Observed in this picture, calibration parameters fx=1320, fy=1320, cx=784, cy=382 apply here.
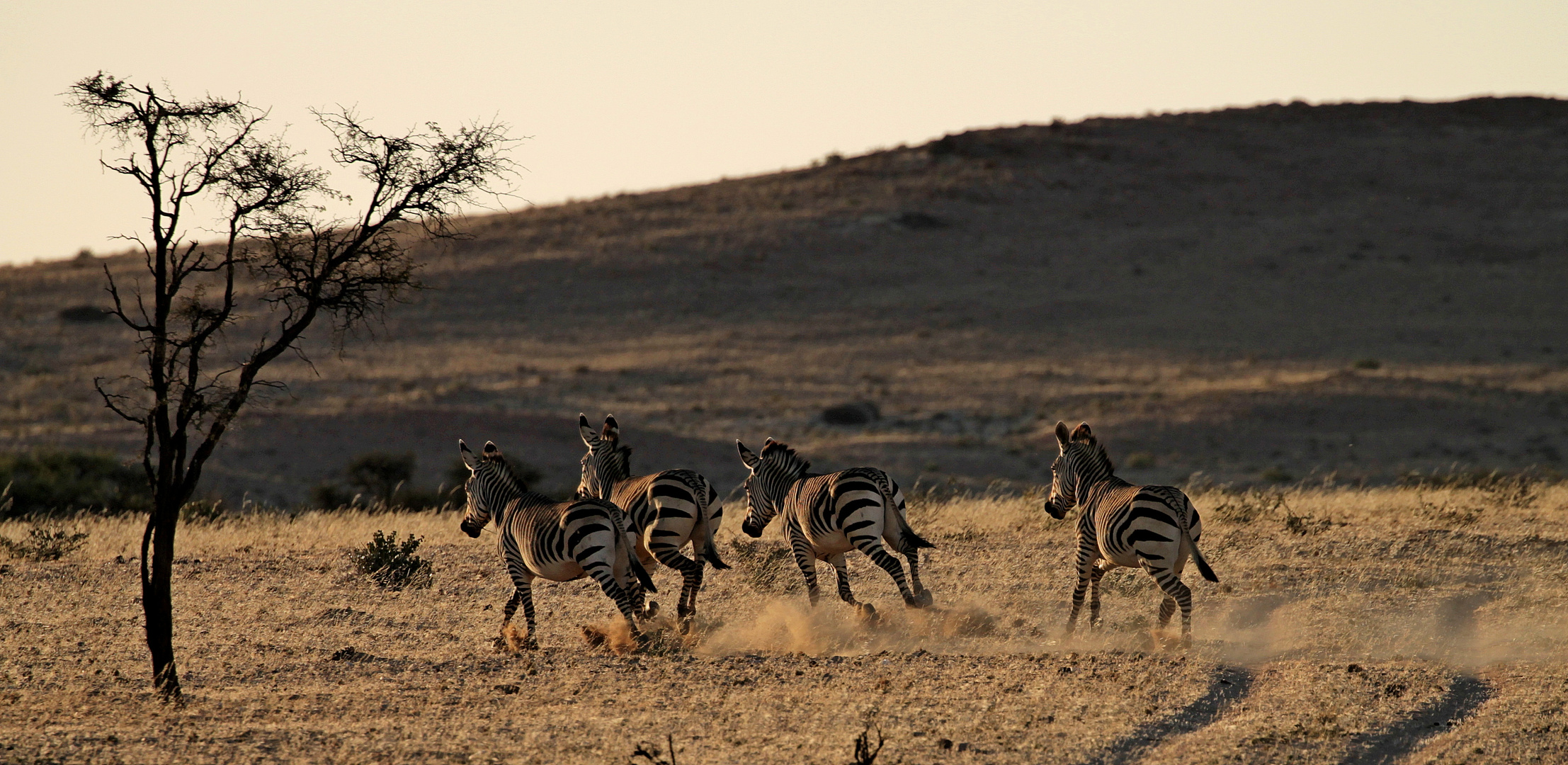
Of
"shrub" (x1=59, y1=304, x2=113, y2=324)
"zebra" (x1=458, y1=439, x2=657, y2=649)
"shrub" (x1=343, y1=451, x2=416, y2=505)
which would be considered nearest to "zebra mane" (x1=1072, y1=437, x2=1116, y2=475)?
"zebra" (x1=458, y1=439, x2=657, y2=649)

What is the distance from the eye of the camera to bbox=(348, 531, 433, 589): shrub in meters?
14.4

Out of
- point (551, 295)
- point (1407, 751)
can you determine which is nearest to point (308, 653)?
point (1407, 751)

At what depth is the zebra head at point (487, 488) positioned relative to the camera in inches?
482

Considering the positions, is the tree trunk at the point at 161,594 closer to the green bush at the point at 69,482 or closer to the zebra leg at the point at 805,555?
the zebra leg at the point at 805,555

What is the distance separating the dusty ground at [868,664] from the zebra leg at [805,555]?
0.25 m

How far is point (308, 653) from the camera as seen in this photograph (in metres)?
11.3

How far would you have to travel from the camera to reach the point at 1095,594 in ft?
38.5

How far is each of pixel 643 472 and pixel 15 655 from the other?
2759 cm

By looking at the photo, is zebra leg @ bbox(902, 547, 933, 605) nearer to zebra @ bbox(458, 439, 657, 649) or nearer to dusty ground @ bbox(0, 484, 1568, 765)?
dusty ground @ bbox(0, 484, 1568, 765)

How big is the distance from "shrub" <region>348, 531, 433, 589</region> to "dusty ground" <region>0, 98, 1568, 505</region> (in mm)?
22629

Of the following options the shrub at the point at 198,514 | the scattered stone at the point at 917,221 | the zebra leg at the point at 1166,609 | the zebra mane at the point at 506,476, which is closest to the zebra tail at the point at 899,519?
the zebra leg at the point at 1166,609

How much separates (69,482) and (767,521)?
22285 mm

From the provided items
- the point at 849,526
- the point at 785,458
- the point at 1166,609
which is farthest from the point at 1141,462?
the point at 1166,609

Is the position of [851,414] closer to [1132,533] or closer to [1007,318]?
[1007,318]
